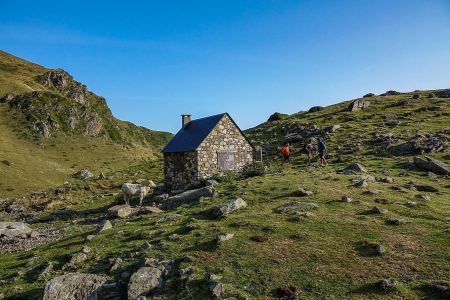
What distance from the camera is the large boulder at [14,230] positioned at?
2781cm

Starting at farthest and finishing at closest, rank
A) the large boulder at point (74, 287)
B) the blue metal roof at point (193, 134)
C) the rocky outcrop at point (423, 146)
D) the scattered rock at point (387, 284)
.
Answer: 1. the rocky outcrop at point (423, 146)
2. the blue metal roof at point (193, 134)
3. the large boulder at point (74, 287)
4. the scattered rock at point (387, 284)

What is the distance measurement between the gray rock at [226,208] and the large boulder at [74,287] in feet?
28.3

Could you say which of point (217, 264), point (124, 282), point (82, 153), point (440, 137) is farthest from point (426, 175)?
point (82, 153)

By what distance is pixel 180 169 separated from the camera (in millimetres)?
42125

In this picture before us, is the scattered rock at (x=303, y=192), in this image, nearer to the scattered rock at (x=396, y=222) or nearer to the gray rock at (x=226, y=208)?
the gray rock at (x=226, y=208)

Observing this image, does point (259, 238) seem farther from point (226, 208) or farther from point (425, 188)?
point (425, 188)

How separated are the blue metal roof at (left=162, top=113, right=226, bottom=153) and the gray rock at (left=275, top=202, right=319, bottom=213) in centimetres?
1817

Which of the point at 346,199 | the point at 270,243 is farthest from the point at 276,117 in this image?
the point at 270,243

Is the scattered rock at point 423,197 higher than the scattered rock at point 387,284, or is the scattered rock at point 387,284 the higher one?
the scattered rock at point 423,197

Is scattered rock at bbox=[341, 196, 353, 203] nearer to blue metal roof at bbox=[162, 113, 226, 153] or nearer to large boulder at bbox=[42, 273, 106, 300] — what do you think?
large boulder at bbox=[42, 273, 106, 300]

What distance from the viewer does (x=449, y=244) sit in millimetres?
16141

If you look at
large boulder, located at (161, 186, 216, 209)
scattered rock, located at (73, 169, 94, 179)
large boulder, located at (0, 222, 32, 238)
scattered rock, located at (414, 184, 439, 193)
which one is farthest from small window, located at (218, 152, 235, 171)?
scattered rock, located at (73, 169, 94, 179)

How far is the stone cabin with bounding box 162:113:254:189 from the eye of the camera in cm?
4006

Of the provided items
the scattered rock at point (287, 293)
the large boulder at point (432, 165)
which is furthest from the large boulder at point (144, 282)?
the large boulder at point (432, 165)
